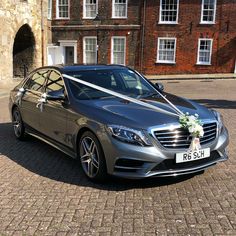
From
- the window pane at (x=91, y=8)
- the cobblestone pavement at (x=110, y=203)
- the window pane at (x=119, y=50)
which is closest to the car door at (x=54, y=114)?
the cobblestone pavement at (x=110, y=203)

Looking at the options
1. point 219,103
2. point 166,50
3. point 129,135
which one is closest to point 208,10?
point 166,50

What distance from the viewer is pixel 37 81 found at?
7.34m

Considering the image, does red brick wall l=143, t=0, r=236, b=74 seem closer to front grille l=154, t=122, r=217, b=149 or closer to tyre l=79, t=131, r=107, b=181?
tyre l=79, t=131, r=107, b=181

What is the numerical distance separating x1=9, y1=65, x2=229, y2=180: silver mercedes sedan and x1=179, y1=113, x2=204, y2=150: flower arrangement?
0.04 m

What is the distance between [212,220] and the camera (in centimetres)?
407

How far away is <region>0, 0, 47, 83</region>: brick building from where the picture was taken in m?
22.0

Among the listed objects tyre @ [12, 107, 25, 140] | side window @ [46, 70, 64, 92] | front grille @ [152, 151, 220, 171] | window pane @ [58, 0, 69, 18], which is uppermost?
window pane @ [58, 0, 69, 18]

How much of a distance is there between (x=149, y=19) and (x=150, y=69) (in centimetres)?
388

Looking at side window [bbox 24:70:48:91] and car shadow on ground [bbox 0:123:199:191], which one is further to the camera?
side window [bbox 24:70:48:91]

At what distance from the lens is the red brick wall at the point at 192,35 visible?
28.3 metres

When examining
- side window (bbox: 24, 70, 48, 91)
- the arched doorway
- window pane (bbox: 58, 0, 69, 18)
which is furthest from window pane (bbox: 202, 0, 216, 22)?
side window (bbox: 24, 70, 48, 91)

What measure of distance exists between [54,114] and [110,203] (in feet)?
7.06

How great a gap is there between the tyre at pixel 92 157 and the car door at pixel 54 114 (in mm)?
601

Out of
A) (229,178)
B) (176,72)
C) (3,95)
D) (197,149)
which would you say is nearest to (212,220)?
(197,149)
